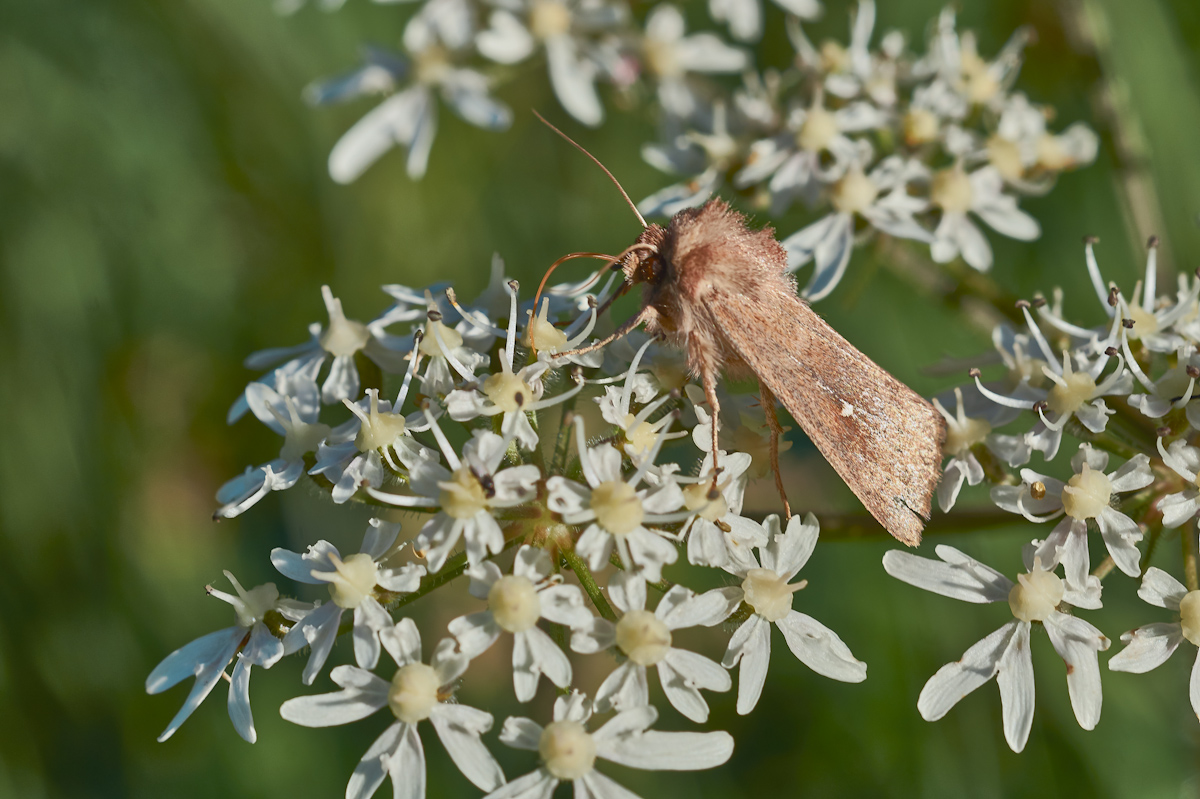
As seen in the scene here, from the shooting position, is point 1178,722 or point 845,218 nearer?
point 845,218

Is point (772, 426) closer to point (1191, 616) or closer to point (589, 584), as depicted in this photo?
point (589, 584)

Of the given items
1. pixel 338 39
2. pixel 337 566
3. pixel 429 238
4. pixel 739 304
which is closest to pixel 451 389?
pixel 337 566

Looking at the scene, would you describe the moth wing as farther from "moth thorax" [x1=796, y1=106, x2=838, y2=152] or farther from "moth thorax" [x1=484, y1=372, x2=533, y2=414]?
"moth thorax" [x1=796, y1=106, x2=838, y2=152]

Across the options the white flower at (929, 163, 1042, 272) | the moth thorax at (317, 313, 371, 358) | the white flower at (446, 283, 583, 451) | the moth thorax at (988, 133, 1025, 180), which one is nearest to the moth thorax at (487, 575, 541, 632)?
the white flower at (446, 283, 583, 451)

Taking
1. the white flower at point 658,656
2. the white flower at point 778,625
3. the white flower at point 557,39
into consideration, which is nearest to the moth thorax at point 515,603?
the white flower at point 658,656

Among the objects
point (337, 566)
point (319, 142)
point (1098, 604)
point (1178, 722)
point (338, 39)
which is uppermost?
point (338, 39)

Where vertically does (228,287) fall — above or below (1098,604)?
above

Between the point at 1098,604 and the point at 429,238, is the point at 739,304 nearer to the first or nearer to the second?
the point at 1098,604
